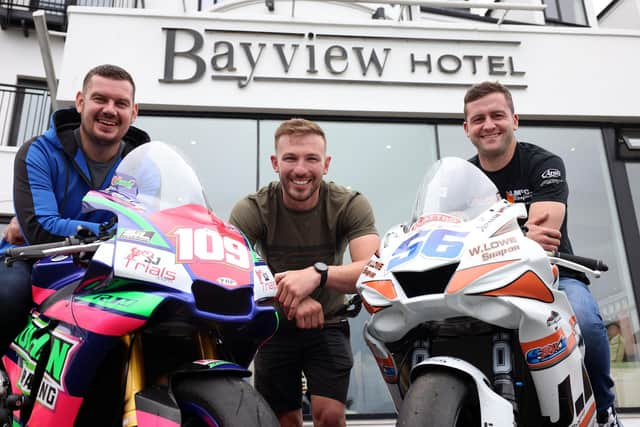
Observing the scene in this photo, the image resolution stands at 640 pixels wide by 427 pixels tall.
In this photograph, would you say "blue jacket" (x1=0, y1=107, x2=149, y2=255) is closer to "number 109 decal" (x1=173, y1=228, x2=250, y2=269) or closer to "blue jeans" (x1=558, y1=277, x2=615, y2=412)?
"number 109 decal" (x1=173, y1=228, x2=250, y2=269)

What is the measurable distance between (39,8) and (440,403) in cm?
1302

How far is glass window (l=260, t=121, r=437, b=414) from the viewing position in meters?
6.26

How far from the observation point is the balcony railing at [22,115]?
9977 millimetres

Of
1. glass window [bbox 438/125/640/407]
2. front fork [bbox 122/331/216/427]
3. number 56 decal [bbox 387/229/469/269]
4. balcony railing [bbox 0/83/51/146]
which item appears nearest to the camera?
front fork [bbox 122/331/216/427]

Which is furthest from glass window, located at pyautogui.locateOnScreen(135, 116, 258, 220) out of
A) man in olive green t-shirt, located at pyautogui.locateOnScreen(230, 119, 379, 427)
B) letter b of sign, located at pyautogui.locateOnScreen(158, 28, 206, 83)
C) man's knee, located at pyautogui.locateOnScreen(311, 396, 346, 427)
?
man's knee, located at pyautogui.locateOnScreen(311, 396, 346, 427)

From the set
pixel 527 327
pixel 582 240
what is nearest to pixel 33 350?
pixel 527 327

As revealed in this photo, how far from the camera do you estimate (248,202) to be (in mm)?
3016

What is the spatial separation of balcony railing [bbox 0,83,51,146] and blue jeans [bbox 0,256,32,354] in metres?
8.96

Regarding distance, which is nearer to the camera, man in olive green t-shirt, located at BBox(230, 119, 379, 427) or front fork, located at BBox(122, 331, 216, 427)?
front fork, located at BBox(122, 331, 216, 427)

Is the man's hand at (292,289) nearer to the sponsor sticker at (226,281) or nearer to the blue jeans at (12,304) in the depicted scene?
the sponsor sticker at (226,281)

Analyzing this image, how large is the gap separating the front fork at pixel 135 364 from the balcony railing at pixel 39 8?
37.9 ft

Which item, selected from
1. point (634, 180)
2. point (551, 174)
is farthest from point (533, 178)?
point (634, 180)

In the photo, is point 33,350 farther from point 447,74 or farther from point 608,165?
point 608,165

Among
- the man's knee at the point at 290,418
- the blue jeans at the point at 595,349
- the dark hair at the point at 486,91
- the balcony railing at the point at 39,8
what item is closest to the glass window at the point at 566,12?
the dark hair at the point at 486,91
